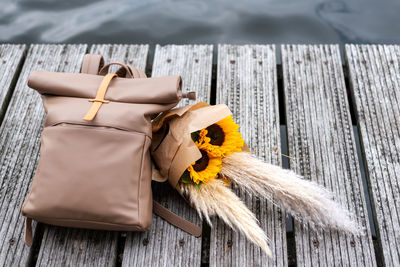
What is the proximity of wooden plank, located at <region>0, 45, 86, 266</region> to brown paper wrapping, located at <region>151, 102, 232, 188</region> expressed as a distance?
64 centimetres

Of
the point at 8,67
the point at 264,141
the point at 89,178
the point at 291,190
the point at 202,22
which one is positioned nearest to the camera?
the point at 89,178

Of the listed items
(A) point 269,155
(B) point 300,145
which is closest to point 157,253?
(A) point 269,155

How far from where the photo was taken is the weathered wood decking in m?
1.55

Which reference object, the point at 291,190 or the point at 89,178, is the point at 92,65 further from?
the point at 291,190

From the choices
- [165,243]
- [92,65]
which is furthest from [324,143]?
[92,65]

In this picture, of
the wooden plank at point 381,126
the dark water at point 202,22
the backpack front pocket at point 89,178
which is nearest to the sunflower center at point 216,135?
the backpack front pocket at point 89,178

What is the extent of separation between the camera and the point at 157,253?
1.55 meters

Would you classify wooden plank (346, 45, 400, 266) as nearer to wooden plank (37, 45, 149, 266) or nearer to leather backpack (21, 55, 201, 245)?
leather backpack (21, 55, 201, 245)

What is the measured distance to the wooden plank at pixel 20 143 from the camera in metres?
1.59

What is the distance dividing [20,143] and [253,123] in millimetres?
1148

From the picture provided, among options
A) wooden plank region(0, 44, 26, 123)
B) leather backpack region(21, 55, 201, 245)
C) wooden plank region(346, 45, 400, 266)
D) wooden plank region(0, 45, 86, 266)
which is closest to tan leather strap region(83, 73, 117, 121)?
leather backpack region(21, 55, 201, 245)

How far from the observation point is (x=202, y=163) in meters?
1.52

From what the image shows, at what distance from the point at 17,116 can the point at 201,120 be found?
1.05 meters

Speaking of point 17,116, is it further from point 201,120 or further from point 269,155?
point 269,155
